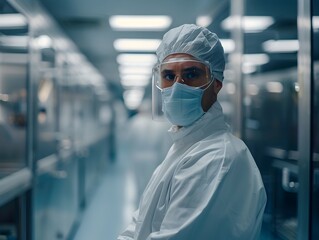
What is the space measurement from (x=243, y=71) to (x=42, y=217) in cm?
205

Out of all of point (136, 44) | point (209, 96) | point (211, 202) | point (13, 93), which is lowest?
point (211, 202)

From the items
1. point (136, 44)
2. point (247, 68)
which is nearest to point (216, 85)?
point (247, 68)

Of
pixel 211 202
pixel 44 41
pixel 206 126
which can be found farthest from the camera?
pixel 44 41

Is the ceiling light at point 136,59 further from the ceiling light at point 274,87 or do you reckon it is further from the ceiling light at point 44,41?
the ceiling light at point 44,41

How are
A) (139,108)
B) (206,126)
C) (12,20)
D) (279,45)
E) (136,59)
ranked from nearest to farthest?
1. (206,126)
2. (12,20)
3. (279,45)
4. (139,108)
5. (136,59)

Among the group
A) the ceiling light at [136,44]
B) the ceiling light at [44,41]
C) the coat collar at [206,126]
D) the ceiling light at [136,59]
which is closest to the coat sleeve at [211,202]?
the coat collar at [206,126]

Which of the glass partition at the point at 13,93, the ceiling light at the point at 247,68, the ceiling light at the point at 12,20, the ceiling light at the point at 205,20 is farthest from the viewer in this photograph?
the ceiling light at the point at 205,20

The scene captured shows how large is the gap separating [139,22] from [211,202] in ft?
12.1

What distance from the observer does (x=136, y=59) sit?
709cm

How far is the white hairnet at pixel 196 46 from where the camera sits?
1.33 metres

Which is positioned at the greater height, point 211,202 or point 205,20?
point 205,20

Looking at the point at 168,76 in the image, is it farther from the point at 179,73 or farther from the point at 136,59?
the point at 136,59

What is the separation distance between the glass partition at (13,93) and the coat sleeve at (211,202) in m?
1.95

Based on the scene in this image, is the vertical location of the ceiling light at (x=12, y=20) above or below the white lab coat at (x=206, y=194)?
above
